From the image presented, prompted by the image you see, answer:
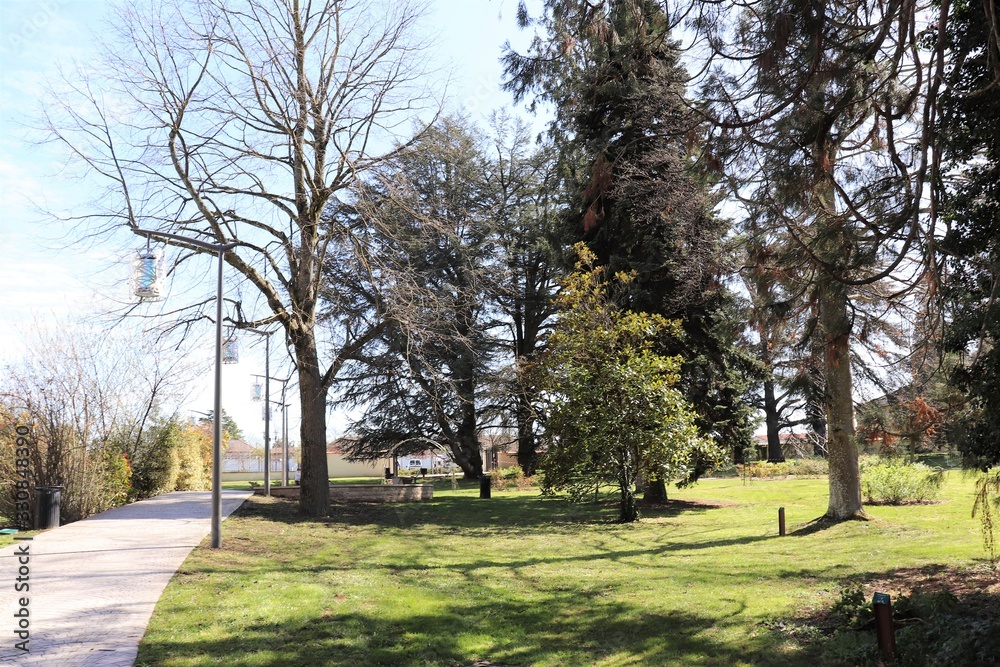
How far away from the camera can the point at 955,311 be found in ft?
22.7

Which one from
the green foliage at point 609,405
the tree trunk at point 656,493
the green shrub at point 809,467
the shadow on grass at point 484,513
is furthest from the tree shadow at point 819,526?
the green shrub at point 809,467

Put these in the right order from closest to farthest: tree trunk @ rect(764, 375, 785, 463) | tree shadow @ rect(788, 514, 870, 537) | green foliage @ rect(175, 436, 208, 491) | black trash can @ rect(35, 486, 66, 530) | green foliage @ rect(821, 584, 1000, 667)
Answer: green foliage @ rect(821, 584, 1000, 667), tree shadow @ rect(788, 514, 870, 537), black trash can @ rect(35, 486, 66, 530), green foliage @ rect(175, 436, 208, 491), tree trunk @ rect(764, 375, 785, 463)

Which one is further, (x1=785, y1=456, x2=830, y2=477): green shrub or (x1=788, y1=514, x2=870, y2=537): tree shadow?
(x1=785, y1=456, x2=830, y2=477): green shrub

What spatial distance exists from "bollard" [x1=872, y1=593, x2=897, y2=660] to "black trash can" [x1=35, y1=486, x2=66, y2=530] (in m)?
14.4

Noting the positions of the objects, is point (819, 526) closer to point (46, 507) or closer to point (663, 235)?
point (663, 235)

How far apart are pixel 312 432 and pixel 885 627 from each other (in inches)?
535

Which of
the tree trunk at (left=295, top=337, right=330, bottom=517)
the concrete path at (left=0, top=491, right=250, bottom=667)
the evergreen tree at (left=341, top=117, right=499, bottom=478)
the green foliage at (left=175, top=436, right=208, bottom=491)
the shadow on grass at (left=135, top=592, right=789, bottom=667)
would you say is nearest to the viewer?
the concrete path at (left=0, top=491, right=250, bottom=667)

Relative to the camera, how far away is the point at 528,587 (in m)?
10.1

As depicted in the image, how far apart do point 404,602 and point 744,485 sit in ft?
66.6

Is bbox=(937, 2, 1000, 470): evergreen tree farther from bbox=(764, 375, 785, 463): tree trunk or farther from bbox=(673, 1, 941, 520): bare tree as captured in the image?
bbox=(764, 375, 785, 463): tree trunk

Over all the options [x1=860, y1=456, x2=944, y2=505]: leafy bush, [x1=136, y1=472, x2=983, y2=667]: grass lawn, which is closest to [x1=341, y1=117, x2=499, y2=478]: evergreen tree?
[x1=136, y1=472, x2=983, y2=667]: grass lawn

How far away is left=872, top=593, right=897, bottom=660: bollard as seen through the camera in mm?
6287

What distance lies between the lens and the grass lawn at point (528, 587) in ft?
23.4

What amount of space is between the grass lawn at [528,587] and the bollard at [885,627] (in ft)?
2.31
